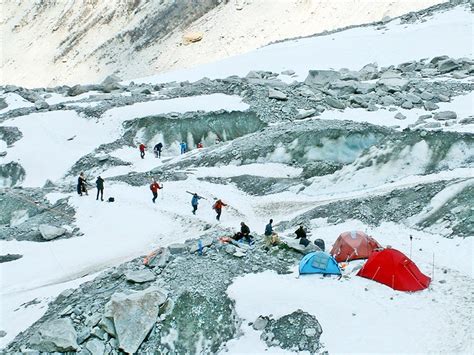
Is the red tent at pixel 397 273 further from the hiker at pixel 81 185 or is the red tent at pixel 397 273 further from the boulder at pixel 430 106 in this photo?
the boulder at pixel 430 106


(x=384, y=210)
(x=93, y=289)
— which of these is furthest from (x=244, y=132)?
(x=93, y=289)

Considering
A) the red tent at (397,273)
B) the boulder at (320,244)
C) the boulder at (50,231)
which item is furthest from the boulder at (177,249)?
the boulder at (50,231)

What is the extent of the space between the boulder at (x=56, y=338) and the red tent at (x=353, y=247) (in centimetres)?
965

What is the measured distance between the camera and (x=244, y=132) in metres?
44.8

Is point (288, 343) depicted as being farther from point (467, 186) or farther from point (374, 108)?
point (374, 108)

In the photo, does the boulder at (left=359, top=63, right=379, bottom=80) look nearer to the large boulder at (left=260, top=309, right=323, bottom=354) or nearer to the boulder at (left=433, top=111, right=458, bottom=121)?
the boulder at (left=433, top=111, right=458, bottom=121)

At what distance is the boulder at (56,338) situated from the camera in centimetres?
1677

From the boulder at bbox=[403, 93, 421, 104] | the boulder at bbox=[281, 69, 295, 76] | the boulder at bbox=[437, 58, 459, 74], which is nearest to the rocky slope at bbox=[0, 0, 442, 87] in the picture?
the boulder at bbox=[281, 69, 295, 76]

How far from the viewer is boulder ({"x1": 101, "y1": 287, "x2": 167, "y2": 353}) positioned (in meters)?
17.0

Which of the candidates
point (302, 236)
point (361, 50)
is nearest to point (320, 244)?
point (302, 236)

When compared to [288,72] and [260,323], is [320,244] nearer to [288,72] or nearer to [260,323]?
[260,323]

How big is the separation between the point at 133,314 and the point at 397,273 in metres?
8.57

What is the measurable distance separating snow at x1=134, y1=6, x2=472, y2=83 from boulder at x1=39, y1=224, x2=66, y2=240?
3264 centimetres

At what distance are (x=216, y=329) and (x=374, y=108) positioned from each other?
26.8m
